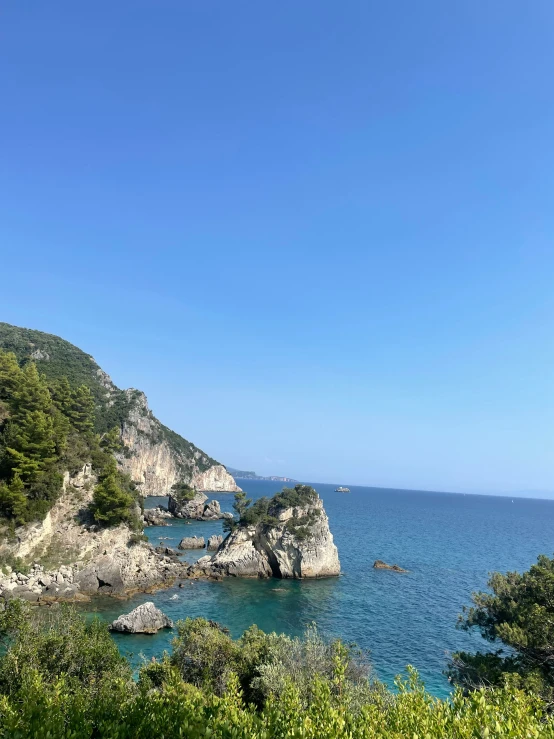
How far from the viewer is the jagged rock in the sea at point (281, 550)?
5547 centimetres

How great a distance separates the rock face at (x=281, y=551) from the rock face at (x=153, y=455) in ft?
210

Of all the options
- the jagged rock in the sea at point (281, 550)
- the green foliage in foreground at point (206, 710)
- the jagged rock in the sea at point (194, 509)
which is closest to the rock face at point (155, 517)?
the jagged rock in the sea at point (194, 509)

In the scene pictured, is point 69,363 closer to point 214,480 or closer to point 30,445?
point 214,480

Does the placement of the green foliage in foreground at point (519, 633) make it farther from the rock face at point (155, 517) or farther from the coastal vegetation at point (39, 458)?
the rock face at point (155, 517)

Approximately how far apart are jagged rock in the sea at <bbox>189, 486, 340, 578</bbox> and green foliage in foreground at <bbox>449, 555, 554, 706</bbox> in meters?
33.9

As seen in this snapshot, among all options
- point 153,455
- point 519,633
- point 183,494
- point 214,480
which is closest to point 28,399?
point 519,633

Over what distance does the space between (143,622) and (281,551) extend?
25770mm

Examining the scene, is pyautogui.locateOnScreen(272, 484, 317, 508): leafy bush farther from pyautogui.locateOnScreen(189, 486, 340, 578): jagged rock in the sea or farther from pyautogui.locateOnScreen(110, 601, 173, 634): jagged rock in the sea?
pyautogui.locateOnScreen(110, 601, 173, 634): jagged rock in the sea

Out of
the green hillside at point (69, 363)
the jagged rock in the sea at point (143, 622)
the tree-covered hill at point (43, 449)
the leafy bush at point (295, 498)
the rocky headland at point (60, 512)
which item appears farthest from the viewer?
the green hillside at point (69, 363)

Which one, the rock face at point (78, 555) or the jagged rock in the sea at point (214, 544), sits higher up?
the rock face at point (78, 555)

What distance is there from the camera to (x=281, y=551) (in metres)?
56.3

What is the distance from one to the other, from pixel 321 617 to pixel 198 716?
37714 millimetres

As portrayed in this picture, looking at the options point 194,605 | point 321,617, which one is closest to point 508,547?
point 321,617

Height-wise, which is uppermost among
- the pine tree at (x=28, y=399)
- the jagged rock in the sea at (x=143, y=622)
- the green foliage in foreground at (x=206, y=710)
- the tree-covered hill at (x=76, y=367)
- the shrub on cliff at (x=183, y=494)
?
the tree-covered hill at (x=76, y=367)
